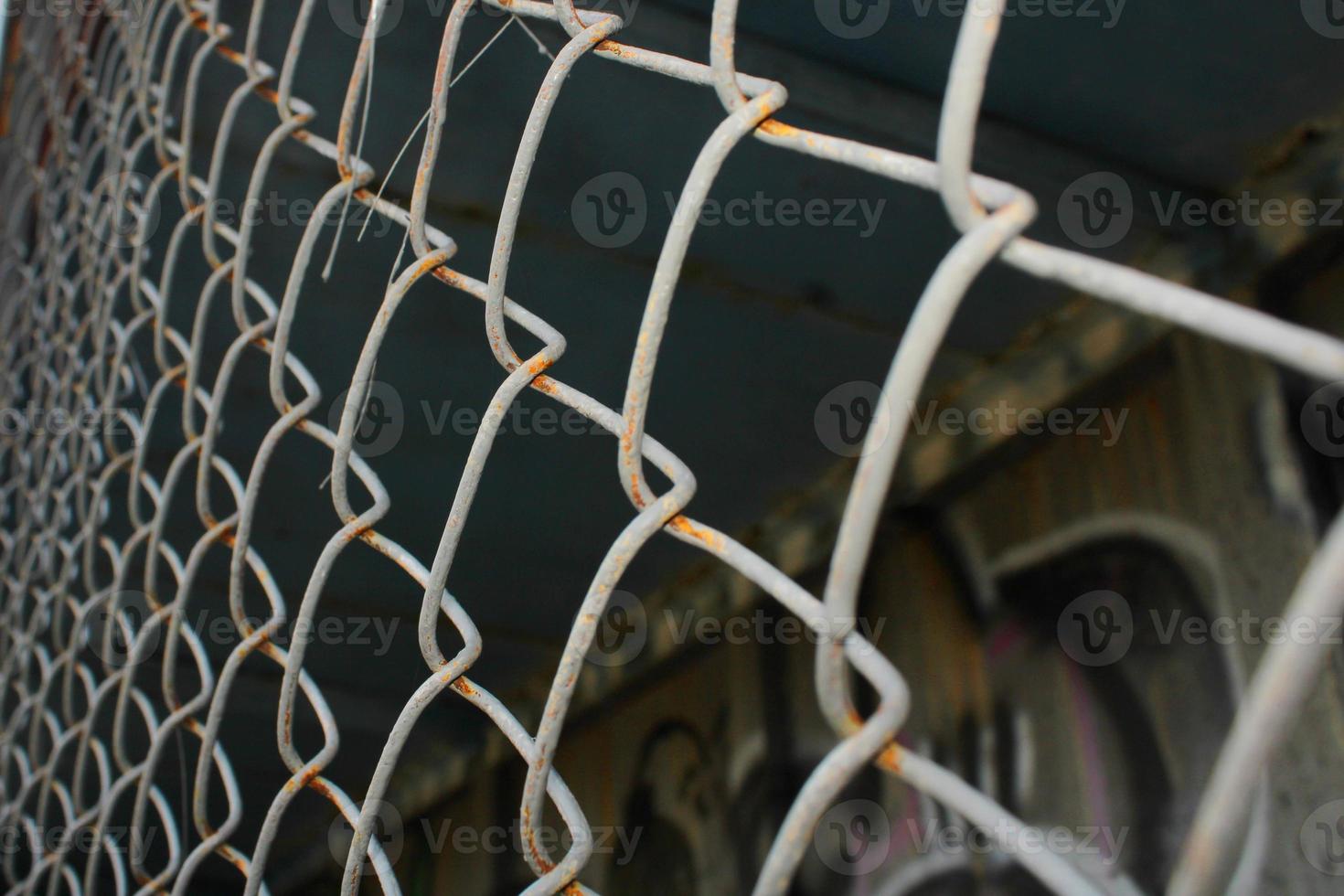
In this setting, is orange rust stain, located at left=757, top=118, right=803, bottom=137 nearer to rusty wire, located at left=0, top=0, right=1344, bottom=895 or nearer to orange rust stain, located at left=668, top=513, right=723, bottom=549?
rusty wire, located at left=0, top=0, right=1344, bottom=895

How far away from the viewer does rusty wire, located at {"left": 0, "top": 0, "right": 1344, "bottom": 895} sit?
37 cm

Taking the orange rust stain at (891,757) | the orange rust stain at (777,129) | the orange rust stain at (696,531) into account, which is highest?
the orange rust stain at (777,129)

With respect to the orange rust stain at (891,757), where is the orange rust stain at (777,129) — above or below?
above

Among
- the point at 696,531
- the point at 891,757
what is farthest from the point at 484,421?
the point at 891,757

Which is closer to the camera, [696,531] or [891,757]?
[891,757]

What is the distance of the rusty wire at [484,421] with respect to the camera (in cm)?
37

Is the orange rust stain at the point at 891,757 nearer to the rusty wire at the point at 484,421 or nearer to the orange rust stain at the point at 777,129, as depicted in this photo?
the rusty wire at the point at 484,421

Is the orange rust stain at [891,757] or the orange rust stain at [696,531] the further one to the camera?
the orange rust stain at [696,531]

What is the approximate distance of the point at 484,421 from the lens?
0.72m

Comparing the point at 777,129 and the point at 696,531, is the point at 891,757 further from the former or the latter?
the point at 777,129

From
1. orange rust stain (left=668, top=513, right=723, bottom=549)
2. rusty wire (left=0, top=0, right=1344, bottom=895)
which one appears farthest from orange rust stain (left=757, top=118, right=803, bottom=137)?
orange rust stain (left=668, top=513, right=723, bottom=549)

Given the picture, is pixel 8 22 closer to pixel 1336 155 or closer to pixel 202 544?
pixel 202 544

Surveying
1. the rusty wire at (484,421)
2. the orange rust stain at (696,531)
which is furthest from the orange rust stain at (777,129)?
the orange rust stain at (696,531)

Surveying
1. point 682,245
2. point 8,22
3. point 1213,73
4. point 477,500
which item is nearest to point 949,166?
point 682,245
